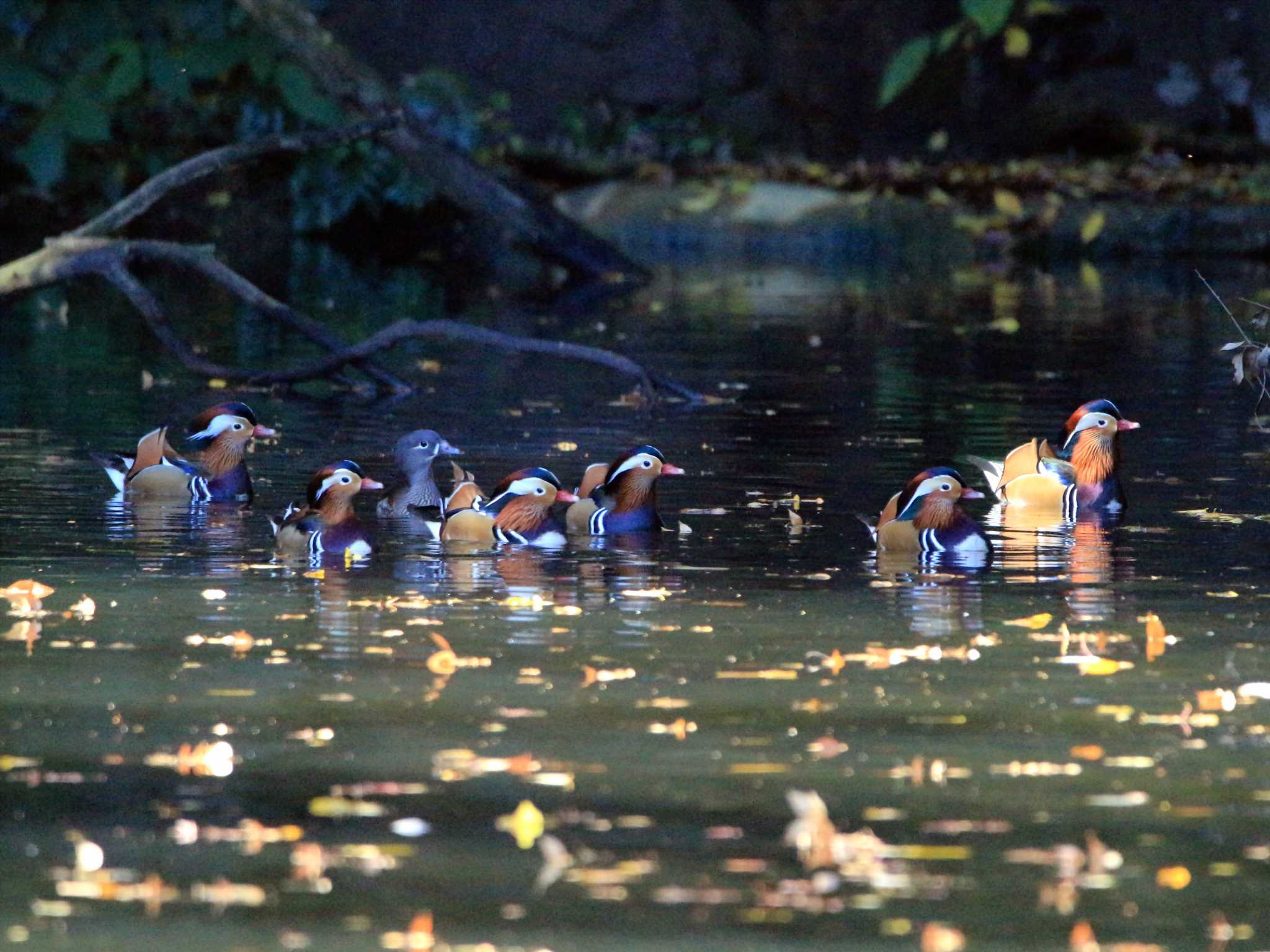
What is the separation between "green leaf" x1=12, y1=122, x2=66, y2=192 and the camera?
16406 millimetres

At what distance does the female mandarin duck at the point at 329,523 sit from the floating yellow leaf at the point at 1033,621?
228cm

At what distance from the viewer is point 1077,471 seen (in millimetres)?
9648

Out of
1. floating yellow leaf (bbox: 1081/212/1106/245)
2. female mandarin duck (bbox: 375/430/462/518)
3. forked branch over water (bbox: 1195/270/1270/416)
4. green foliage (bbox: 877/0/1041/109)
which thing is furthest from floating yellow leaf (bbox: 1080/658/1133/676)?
floating yellow leaf (bbox: 1081/212/1106/245)

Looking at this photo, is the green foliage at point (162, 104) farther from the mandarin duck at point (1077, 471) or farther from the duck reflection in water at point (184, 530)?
the mandarin duck at point (1077, 471)

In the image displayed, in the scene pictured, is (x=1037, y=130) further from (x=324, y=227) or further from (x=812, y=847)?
(x=812, y=847)

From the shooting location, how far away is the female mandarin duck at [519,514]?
862cm

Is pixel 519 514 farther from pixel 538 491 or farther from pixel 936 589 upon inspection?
pixel 936 589

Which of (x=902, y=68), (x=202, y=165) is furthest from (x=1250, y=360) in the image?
(x=902, y=68)

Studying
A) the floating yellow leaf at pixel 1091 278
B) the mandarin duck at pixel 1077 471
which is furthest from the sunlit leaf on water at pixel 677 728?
the floating yellow leaf at pixel 1091 278

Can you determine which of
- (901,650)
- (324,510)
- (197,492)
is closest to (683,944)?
(901,650)

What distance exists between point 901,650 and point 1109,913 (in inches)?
90.1

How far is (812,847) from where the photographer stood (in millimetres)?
4766

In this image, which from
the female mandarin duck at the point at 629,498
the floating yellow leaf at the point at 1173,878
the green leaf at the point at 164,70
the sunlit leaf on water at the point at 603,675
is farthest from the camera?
the green leaf at the point at 164,70

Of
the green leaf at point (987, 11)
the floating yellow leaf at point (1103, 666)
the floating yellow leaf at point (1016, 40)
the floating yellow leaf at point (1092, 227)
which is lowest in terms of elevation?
the floating yellow leaf at point (1103, 666)
